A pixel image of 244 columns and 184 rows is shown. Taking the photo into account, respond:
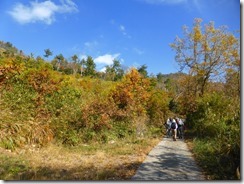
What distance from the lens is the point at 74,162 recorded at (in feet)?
24.4

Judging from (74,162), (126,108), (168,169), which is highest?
(126,108)

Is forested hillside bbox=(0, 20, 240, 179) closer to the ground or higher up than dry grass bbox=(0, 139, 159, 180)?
higher up

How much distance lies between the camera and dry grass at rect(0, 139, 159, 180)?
5809mm

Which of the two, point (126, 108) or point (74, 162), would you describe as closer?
point (74, 162)

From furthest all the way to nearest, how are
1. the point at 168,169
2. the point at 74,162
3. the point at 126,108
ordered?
the point at 126,108
the point at 74,162
the point at 168,169

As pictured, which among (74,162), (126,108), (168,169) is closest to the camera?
(168,169)

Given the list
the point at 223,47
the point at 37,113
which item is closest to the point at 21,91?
the point at 37,113

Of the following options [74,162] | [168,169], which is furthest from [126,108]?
[168,169]

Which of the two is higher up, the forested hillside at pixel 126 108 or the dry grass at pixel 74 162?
the forested hillside at pixel 126 108

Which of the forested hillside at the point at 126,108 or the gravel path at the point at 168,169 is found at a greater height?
the forested hillside at the point at 126,108

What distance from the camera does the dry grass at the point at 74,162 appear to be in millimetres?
5809

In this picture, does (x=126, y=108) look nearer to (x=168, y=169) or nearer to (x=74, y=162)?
(x=74, y=162)

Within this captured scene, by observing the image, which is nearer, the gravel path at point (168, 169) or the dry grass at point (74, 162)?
the gravel path at point (168, 169)

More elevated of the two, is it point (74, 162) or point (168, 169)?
point (168, 169)
